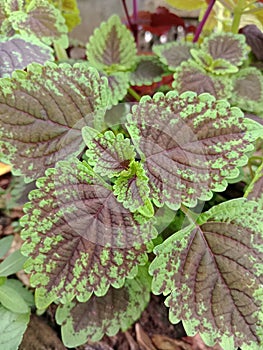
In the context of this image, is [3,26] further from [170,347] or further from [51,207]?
[170,347]

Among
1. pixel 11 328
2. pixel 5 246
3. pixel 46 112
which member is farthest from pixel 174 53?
pixel 11 328

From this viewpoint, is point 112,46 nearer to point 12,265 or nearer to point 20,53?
point 20,53

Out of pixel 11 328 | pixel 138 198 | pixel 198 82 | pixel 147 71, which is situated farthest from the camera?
pixel 147 71

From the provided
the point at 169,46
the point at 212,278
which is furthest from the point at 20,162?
the point at 169,46

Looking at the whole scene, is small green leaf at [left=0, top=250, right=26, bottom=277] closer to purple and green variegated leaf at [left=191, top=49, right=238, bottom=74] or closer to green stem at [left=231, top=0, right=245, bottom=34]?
purple and green variegated leaf at [left=191, top=49, right=238, bottom=74]

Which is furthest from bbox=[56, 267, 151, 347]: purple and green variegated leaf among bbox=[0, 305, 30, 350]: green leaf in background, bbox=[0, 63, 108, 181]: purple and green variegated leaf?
bbox=[0, 63, 108, 181]: purple and green variegated leaf

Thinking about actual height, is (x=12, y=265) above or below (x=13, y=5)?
below
